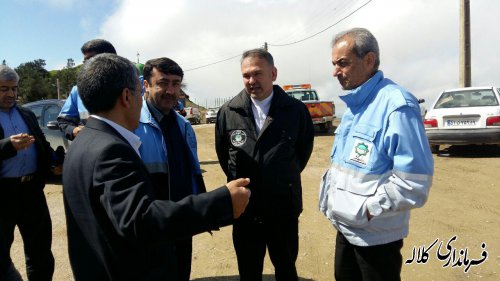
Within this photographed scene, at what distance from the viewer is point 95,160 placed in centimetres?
131

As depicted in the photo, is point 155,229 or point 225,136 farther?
point 225,136

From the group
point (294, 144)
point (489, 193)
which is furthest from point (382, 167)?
point (489, 193)

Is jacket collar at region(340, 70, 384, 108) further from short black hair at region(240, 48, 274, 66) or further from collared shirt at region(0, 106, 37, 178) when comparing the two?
collared shirt at region(0, 106, 37, 178)

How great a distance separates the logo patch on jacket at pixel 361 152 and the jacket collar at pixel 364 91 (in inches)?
10.4

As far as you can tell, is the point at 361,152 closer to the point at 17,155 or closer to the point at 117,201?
the point at 117,201

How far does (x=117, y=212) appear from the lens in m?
1.25

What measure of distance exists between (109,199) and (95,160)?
16 centimetres

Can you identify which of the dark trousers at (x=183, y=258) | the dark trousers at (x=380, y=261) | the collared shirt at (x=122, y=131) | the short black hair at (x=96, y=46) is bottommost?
the dark trousers at (x=183, y=258)

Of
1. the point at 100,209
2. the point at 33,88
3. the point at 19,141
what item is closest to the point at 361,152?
the point at 100,209

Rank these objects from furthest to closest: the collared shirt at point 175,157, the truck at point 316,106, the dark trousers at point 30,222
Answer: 1. the truck at point 316,106
2. the dark trousers at point 30,222
3. the collared shirt at point 175,157

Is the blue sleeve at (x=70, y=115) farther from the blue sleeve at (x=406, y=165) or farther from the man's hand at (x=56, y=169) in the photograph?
the blue sleeve at (x=406, y=165)

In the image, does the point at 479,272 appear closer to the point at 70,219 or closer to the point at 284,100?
the point at 284,100

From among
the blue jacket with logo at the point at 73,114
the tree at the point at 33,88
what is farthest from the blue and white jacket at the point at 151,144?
the tree at the point at 33,88

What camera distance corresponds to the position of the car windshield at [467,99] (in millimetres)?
8789
